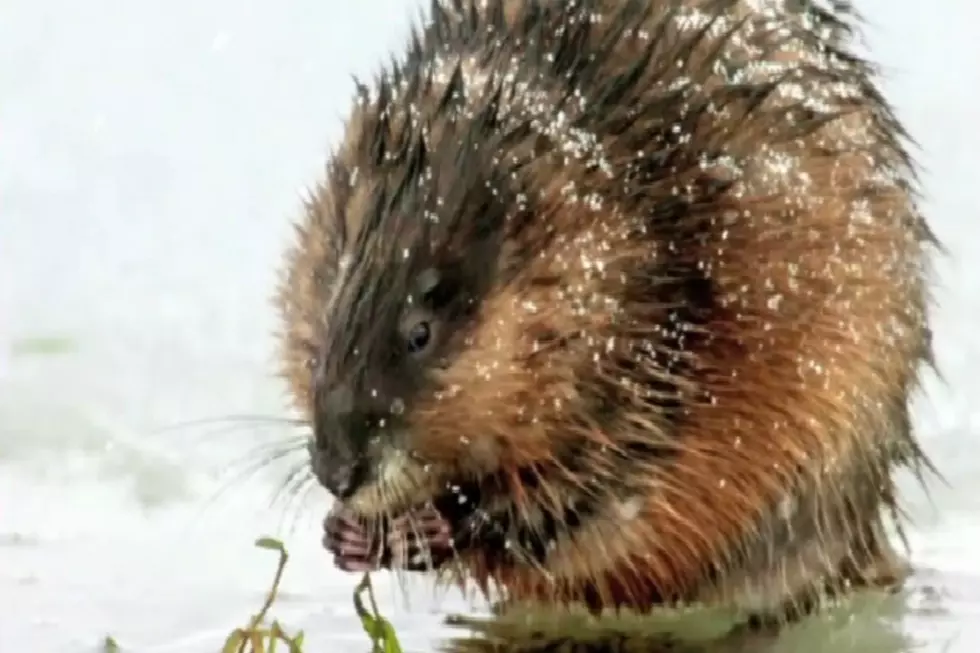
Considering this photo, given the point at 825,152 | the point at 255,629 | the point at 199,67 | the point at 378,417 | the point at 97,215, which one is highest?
the point at 199,67

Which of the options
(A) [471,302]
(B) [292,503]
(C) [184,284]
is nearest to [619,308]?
(A) [471,302]

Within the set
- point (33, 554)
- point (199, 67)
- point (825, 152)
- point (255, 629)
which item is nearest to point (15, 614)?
point (33, 554)

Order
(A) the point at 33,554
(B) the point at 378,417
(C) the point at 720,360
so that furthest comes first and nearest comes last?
(A) the point at 33,554 → (C) the point at 720,360 → (B) the point at 378,417

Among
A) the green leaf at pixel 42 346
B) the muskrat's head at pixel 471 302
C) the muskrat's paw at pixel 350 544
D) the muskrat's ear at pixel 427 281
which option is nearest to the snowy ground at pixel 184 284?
the green leaf at pixel 42 346

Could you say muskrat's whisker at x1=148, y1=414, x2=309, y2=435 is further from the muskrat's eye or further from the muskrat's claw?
the muskrat's eye

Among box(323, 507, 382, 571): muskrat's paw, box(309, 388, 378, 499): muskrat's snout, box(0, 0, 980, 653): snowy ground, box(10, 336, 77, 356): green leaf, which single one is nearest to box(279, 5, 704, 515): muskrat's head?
box(309, 388, 378, 499): muskrat's snout

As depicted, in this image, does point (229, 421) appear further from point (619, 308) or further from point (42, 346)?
point (619, 308)

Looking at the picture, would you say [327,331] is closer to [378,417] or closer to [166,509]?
[378,417]
